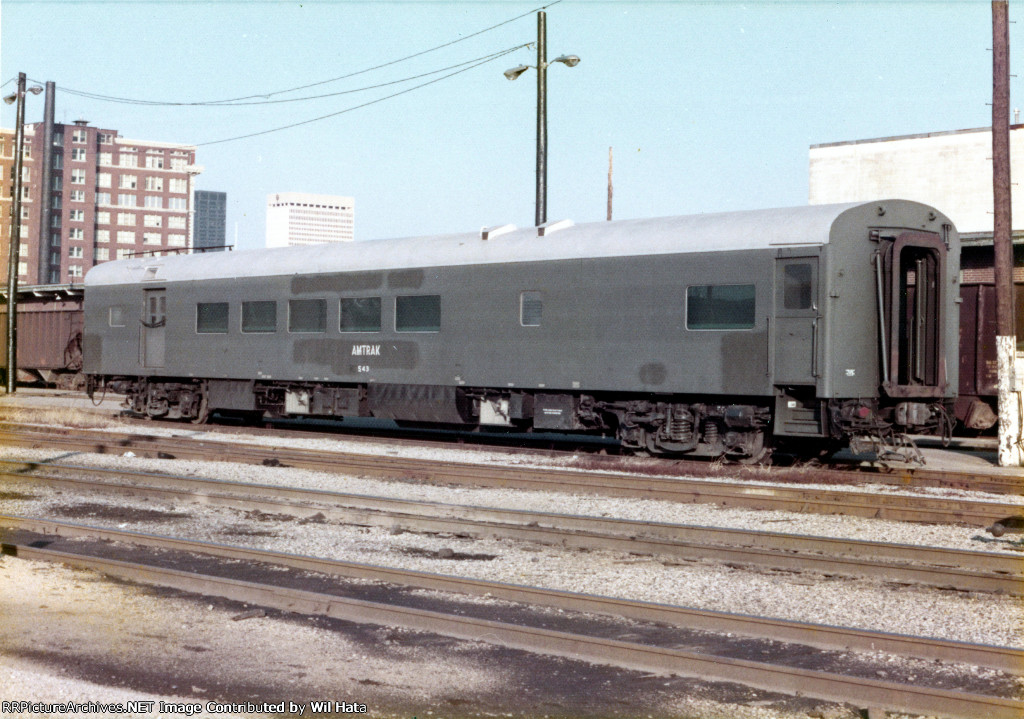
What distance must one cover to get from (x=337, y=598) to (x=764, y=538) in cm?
414

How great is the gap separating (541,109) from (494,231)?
6.42 metres

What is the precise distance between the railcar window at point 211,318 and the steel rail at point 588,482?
12.2 ft

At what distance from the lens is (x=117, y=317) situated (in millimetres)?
23812

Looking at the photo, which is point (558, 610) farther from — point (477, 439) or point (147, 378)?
point (147, 378)

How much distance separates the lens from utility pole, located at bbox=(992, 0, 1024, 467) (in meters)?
16.3

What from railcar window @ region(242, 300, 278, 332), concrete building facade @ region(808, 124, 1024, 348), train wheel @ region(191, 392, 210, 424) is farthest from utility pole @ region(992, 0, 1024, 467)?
concrete building facade @ region(808, 124, 1024, 348)

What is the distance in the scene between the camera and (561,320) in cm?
1680

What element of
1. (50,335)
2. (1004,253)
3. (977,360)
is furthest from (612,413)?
(50,335)

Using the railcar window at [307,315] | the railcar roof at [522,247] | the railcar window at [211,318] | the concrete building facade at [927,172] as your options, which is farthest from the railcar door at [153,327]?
the concrete building facade at [927,172]

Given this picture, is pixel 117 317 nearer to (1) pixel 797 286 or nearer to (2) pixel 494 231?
(2) pixel 494 231

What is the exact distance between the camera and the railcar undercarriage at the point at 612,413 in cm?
1439

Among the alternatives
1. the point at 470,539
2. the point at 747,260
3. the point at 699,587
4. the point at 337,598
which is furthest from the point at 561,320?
the point at 337,598

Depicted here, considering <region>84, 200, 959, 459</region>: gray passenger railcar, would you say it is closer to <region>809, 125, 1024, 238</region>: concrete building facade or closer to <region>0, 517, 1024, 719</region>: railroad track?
<region>0, 517, 1024, 719</region>: railroad track

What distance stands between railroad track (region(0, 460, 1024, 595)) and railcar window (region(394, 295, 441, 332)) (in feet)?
19.7
